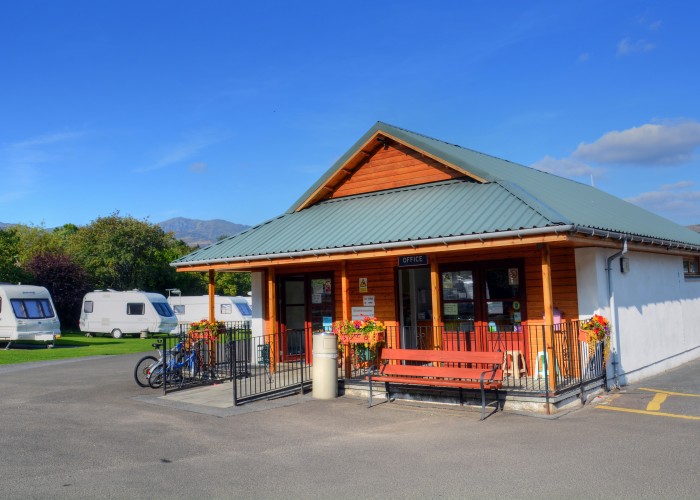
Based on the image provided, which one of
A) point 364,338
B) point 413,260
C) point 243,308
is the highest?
point 413,260

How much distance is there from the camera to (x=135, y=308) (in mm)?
34031

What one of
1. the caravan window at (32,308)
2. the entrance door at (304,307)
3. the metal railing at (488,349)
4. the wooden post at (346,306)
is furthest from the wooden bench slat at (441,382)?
the caravan window at (32,308)

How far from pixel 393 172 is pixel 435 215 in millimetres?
3245

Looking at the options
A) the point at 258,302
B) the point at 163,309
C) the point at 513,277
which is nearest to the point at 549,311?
the point at 513,277

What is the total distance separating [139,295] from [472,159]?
23808 millimetres

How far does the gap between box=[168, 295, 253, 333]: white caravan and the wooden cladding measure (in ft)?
66.8

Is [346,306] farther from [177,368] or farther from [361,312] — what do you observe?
[177,368]

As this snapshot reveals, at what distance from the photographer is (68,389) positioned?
1386cm

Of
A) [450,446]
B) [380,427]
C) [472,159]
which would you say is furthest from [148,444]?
[472,159]

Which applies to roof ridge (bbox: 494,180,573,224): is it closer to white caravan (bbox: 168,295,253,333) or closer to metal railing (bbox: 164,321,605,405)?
metal railing (bbox: 164,321,605,405)

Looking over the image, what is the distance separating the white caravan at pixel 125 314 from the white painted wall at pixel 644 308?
25657 mm

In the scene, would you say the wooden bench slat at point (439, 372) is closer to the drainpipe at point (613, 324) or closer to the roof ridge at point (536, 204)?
the roof ridge at point (536, 204)

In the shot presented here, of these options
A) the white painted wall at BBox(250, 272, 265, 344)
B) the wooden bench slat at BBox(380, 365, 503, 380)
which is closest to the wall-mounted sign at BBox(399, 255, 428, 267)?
the wooden bench slat at BBox(380, 365, 503, 380)

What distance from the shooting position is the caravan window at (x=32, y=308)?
88.2 ft
